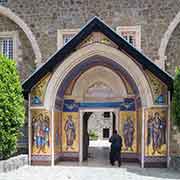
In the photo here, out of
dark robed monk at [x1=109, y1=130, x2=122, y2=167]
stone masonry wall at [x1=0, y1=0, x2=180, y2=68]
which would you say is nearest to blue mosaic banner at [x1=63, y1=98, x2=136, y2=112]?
dark robed monk at [x1=109, y1=130, x2=122, y2=167]

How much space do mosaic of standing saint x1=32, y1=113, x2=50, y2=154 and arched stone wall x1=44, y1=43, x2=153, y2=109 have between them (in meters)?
0.61

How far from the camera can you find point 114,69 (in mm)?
14414

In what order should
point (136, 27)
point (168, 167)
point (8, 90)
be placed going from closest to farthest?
point (8, 90) < point (168, 167) < point (136, 27)

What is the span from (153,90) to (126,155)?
3.31 m

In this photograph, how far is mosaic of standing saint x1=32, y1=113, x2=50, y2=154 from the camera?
43.9 ft

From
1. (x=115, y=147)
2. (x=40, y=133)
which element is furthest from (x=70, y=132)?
(x=115, y=147)

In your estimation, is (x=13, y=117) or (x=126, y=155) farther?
(x=126, y=155)

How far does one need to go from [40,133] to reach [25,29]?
5681 mm

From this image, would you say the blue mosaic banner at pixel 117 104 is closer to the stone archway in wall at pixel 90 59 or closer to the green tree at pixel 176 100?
the stone archway in wall at pixel 90 59

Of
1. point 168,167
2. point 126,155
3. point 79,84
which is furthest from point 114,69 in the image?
point 168,167

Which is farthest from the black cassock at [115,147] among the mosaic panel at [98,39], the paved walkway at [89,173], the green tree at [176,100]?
the mosaic panel at [98,39]

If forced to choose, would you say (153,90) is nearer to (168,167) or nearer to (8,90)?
(168,167)

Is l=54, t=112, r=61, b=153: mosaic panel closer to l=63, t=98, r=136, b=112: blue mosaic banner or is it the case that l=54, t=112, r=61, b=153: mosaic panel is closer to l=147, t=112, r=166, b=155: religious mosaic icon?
l=63, t=98, r=136, b=112: blue mosaic banner

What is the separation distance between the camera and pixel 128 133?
1434 cm
